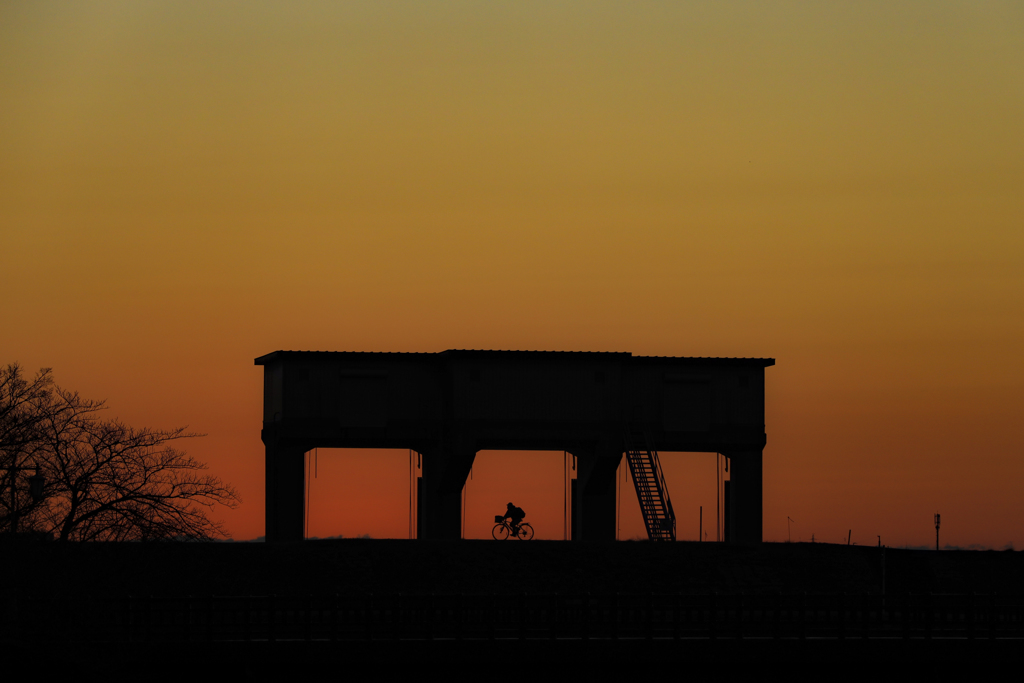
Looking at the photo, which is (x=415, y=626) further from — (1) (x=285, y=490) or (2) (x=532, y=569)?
A: (1) (x=285, y=490)

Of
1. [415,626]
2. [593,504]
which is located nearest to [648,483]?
[593,504]

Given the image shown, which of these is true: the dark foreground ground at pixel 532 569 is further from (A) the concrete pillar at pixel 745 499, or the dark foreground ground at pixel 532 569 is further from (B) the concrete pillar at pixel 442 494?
(B) the concrete pillar at pixel 442 494

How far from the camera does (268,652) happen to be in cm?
3609

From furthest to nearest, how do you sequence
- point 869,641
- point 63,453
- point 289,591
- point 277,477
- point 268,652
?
point 277,477 → point 289,591 → point 63,453 → point 869,641 → point 268,652

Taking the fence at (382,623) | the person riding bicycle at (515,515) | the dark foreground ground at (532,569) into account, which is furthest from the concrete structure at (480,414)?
the fence at (382,623)

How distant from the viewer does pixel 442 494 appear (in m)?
62.9

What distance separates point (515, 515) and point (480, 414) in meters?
5.58

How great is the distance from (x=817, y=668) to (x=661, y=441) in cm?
2587

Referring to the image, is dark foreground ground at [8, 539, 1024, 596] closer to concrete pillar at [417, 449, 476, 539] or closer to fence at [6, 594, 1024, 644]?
concrete pillar at [417, 449, 476, 539]

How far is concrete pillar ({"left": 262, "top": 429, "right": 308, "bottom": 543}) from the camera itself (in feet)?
203

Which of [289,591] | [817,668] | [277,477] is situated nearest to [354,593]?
[289,591]

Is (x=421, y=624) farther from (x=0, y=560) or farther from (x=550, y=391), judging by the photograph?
(x=550, y=391)

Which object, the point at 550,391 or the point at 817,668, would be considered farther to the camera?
the point at 550,391

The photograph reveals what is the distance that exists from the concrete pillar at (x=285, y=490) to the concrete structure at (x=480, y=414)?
0.14 feet
